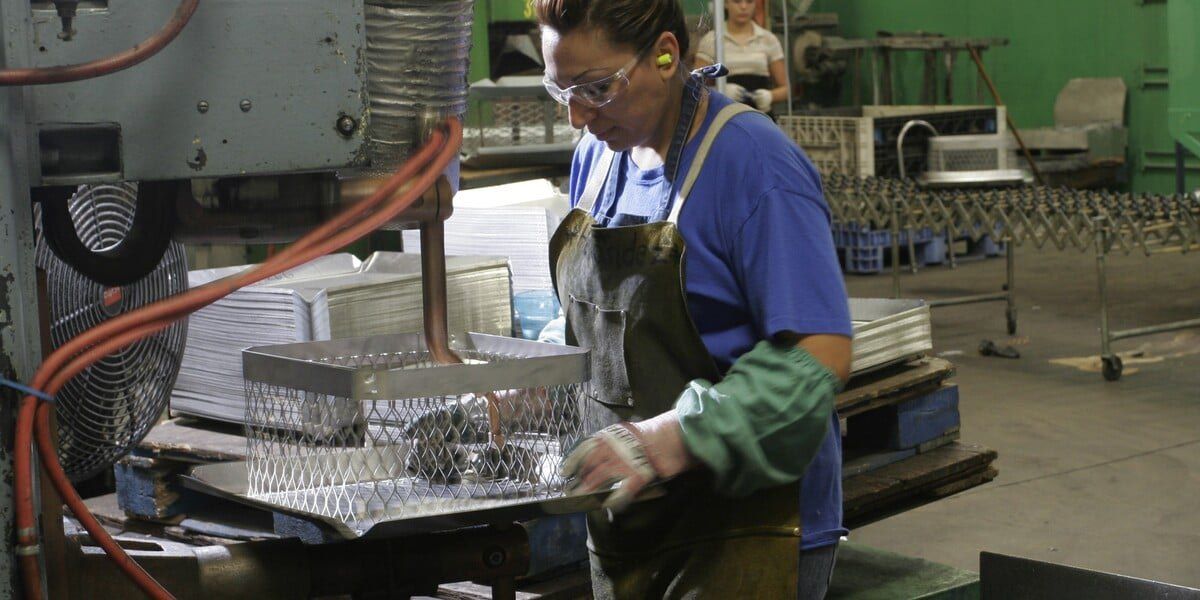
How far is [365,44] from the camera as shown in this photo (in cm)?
120

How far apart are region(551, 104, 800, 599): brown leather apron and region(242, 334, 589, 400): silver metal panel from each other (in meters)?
0.15

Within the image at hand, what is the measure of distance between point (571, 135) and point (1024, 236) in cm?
200

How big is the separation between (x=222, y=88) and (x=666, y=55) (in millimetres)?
576

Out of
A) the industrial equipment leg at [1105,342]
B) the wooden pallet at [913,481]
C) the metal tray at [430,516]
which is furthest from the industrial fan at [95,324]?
the industrial equipment leg at [1105,342]

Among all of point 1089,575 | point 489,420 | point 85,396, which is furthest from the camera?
point 1089,575

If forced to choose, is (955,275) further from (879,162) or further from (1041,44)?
(1041,44)

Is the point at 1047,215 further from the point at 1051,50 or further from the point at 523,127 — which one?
the point at 1051,50

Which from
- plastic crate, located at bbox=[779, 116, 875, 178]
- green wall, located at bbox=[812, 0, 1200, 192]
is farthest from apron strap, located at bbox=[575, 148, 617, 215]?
green wall, located at bbox=[812, 0, 1200, 192]

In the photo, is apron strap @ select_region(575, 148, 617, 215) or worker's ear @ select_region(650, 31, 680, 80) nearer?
worker's ear @ select_region(650, 31, 680, 80)

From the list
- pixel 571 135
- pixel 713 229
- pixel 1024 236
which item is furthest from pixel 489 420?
pixel 1024 236

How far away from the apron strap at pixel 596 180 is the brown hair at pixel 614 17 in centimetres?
24

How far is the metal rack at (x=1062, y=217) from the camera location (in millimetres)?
5055

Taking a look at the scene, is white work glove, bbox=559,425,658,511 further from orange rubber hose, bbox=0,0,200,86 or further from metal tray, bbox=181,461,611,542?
orange rubber hose, bbox=0,0,200,86

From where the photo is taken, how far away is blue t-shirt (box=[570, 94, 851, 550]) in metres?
1.40
